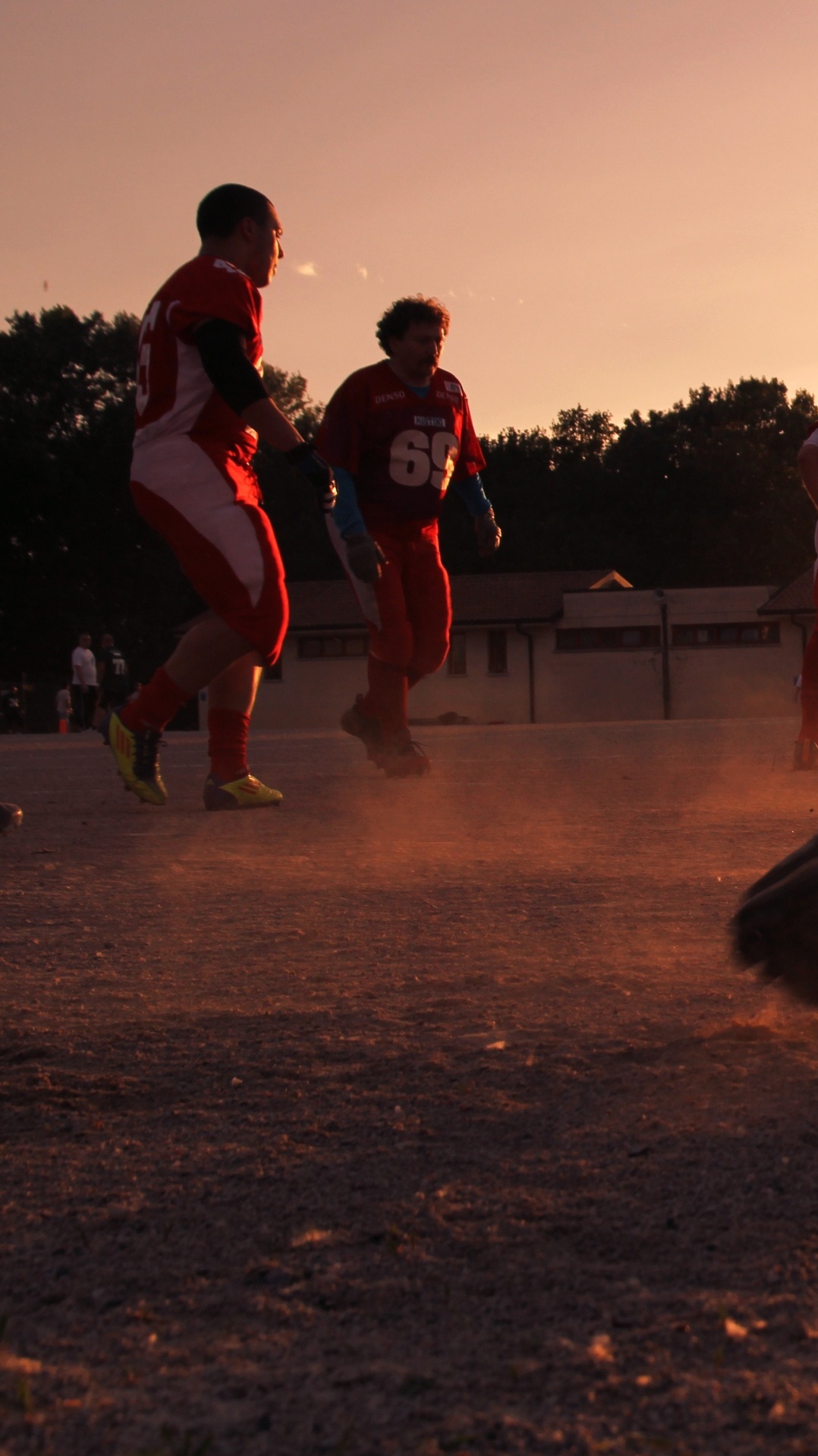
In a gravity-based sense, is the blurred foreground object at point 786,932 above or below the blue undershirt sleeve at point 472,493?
below

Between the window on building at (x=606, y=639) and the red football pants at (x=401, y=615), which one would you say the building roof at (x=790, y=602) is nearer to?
the window on building at (x=606, y=639)

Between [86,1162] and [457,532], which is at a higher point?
[457,532]

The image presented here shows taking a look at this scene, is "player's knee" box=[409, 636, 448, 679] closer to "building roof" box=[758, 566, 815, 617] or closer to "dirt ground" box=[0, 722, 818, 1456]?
"dirt ground" box=[0, 722, 818, 1456]

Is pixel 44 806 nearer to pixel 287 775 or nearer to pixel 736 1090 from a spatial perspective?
pixel 287 775

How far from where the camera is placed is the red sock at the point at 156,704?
5.07m

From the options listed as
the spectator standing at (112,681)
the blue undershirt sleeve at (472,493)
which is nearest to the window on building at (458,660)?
the spectator standing at (112,681)

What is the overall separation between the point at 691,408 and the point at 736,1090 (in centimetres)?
7190

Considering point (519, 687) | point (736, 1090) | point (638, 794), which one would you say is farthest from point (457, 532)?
point (736, 1090)

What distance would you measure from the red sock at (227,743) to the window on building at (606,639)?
4502cm

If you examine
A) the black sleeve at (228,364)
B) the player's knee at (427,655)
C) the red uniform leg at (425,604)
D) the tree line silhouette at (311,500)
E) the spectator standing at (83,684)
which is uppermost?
the tree line silhouette at (311,500)

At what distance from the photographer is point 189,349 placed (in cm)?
498

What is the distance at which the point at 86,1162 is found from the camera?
60.3 inches

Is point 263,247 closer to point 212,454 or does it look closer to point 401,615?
point 212,454

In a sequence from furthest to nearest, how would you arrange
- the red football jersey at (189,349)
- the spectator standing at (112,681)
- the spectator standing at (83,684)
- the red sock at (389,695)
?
the spectator standing at (83,684)
the spectator standing at (112,681)
the red sock at (389,695)
the red football jersey at (189,349)
